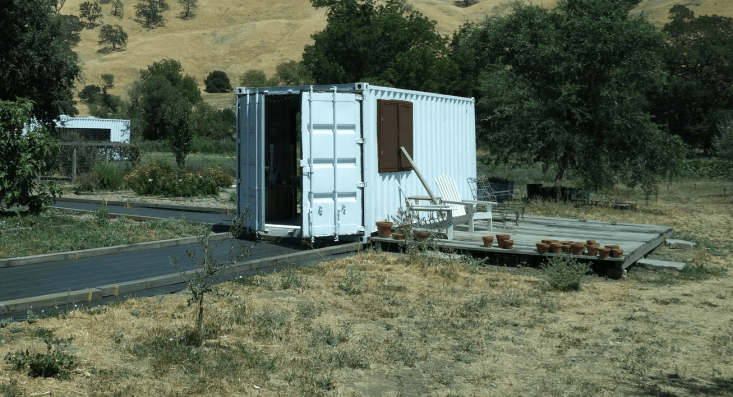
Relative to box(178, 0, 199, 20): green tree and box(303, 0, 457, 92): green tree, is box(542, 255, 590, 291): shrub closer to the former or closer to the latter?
box(303, 0, 457, 92): green tree

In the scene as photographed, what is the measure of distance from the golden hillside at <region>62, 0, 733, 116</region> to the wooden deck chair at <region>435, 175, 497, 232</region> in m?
71.9

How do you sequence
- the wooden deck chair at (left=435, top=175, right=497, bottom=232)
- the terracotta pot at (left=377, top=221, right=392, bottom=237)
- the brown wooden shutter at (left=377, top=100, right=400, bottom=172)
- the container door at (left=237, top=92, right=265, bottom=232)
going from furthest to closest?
the wooden deck chair at (left=435, top=175, right=497, bottom=232) → the brown wooden shutter at (left=377, top=100, right=400, bottom=172) → the container door at (left=237, top=92, right=265, bottom=232) → the terracotta pot at (left=377, top=221, right=392, bottom=237)

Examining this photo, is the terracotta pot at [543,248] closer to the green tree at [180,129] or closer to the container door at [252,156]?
the container door at [252,156]

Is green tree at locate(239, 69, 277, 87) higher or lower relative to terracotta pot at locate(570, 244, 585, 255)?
higher

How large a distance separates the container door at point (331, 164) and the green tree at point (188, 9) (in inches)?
4735

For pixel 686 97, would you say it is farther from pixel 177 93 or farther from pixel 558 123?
pixel 177 93

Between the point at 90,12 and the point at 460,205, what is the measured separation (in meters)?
116

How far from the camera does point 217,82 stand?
93000 millimetres

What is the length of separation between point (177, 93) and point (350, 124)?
2214 inches

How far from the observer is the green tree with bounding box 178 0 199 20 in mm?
124750

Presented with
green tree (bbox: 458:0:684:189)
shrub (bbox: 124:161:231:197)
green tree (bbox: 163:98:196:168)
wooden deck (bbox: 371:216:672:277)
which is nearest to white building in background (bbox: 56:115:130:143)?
green tree (bbox: 163:98:196:168)

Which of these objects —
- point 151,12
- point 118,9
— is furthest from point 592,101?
point 118,9

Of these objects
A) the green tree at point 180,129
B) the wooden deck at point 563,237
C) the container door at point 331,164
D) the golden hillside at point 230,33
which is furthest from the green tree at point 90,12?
the container door at point 331,164

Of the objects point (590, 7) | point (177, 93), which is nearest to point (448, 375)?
point (590, 7)
